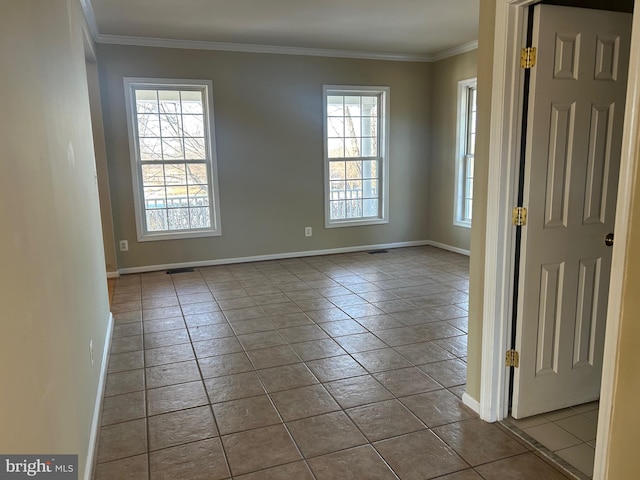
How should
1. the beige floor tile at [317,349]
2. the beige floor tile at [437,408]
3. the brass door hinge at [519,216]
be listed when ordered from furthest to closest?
the beige floor tile at [317,349] → the beige floor tile at [437,408] → the brass door hinge at [519,216]

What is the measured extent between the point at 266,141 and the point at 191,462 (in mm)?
4394

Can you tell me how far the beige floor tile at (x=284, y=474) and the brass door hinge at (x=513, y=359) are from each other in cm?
110

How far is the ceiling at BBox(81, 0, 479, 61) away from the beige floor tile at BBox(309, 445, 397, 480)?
3.57m

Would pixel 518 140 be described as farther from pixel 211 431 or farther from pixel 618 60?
pixel 211 431

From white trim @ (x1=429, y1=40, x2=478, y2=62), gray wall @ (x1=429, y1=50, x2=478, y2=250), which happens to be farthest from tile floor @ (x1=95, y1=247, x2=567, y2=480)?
white trim @ (x1=429, y1=40, x2=478, y2=62)

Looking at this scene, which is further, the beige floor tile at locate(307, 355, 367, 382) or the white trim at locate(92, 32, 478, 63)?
the white trim at locate(92, 32, 478, 63)

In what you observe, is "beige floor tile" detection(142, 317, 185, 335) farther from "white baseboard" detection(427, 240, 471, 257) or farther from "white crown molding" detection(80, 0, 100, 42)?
"white baseboard" detection(427, 240, 471, 257)

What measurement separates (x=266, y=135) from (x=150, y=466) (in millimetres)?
4443

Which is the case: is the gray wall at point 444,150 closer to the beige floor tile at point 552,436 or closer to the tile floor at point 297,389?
the tile floor at point 297,389

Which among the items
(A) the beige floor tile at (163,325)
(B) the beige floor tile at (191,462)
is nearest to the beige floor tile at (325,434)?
(B) the beige floor tile at (191,462)

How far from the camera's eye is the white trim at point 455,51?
18.6 feet

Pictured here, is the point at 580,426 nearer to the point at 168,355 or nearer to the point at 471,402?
the point at 471,402

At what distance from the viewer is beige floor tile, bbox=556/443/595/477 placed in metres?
1.97

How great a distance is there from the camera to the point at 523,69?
2039 mm
